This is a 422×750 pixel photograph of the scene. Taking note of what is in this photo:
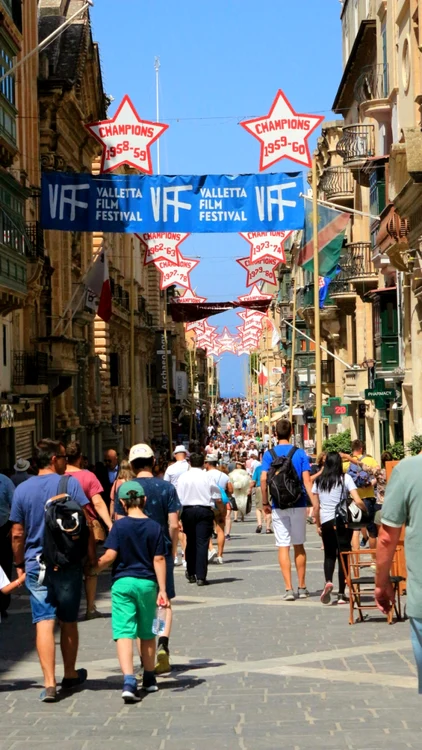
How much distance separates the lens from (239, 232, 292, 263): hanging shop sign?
33594mm

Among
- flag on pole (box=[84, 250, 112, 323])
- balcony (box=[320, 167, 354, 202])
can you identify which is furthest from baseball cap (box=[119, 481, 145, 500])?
balcony (box=[320, 167, 354, 202])

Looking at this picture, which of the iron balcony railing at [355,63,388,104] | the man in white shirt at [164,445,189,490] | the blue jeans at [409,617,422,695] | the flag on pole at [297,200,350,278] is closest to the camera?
the blue jeans at [409,617,422,695]

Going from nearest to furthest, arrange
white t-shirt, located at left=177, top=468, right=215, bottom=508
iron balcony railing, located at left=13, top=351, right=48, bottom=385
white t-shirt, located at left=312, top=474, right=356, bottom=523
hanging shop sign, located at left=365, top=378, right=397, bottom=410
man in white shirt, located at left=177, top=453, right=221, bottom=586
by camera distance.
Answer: white t-shirt, located at left=312, top=474, right=356, bottom=523, man in white shirt, located at left=177, top=453, right=221, bottom=586, white t-shirt, located at left=177, top=468, right=215, bottom=508, iron balcony railing, located at left=13, top=351, right=48, bottom=385, hanging shop sign, located at left=365, top=378, right=397, bottom=410

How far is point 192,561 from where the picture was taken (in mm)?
17906

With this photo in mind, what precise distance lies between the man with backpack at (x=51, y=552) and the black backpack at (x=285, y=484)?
528 cm

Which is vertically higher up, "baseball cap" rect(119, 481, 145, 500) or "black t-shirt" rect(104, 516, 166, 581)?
"baseball cap" rect(119, 481, 145, 500)

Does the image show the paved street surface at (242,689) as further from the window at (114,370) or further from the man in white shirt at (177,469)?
the window at (114,370)

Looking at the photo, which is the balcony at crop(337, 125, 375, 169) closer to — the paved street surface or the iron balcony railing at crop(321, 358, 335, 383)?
the iron balcony railing at crop(321, 358, 335, 383)

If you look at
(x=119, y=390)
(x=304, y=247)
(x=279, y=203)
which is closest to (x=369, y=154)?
(x=304, y=247)

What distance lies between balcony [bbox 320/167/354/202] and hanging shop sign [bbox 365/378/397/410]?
13652 mm

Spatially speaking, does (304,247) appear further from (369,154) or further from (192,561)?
(192,561)

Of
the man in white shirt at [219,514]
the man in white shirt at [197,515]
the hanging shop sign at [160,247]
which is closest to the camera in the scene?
the man in white shirt at [197,515]

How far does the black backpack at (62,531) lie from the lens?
384 inches

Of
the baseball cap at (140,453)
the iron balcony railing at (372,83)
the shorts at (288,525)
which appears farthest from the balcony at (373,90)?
the baseball cap at (140,453)
